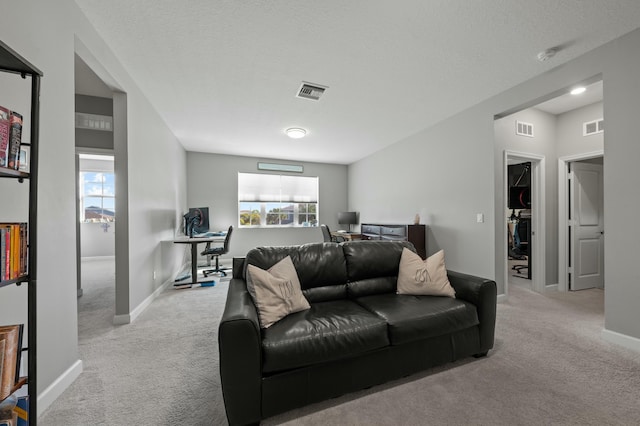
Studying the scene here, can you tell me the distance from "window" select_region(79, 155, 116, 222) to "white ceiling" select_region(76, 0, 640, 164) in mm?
5091

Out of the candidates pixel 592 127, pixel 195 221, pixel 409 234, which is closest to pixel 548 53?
pixel 592 127

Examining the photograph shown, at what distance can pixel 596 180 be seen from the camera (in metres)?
3.97

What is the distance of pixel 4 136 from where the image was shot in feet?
3.33

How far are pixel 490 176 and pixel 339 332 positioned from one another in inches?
119

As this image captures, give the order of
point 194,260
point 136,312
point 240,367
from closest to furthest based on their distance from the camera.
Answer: point 240,367, point 136,312, point 194,260

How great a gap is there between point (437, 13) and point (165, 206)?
4.39 m

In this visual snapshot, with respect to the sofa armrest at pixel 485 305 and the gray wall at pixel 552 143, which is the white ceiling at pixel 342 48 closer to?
the gray wall at pixel 552 143

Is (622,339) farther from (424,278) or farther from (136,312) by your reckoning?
(136,312)

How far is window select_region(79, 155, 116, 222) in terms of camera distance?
22.7 feet

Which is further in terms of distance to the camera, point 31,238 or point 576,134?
point 576,134

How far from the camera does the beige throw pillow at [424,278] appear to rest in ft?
7.06

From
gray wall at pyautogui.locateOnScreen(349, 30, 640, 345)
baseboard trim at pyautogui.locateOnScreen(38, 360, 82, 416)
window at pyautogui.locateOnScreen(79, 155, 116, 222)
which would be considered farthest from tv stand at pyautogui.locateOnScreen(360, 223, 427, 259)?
window at pyautogui.locateOnScreen(79, 155, 116, 222)

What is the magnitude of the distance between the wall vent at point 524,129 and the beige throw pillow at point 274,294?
12.8ft

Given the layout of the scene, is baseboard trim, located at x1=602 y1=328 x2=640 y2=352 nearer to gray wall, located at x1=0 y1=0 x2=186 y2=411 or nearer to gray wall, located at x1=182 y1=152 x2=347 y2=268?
gray wall, located at x1=0 y1=0 x2=186 y2=411
